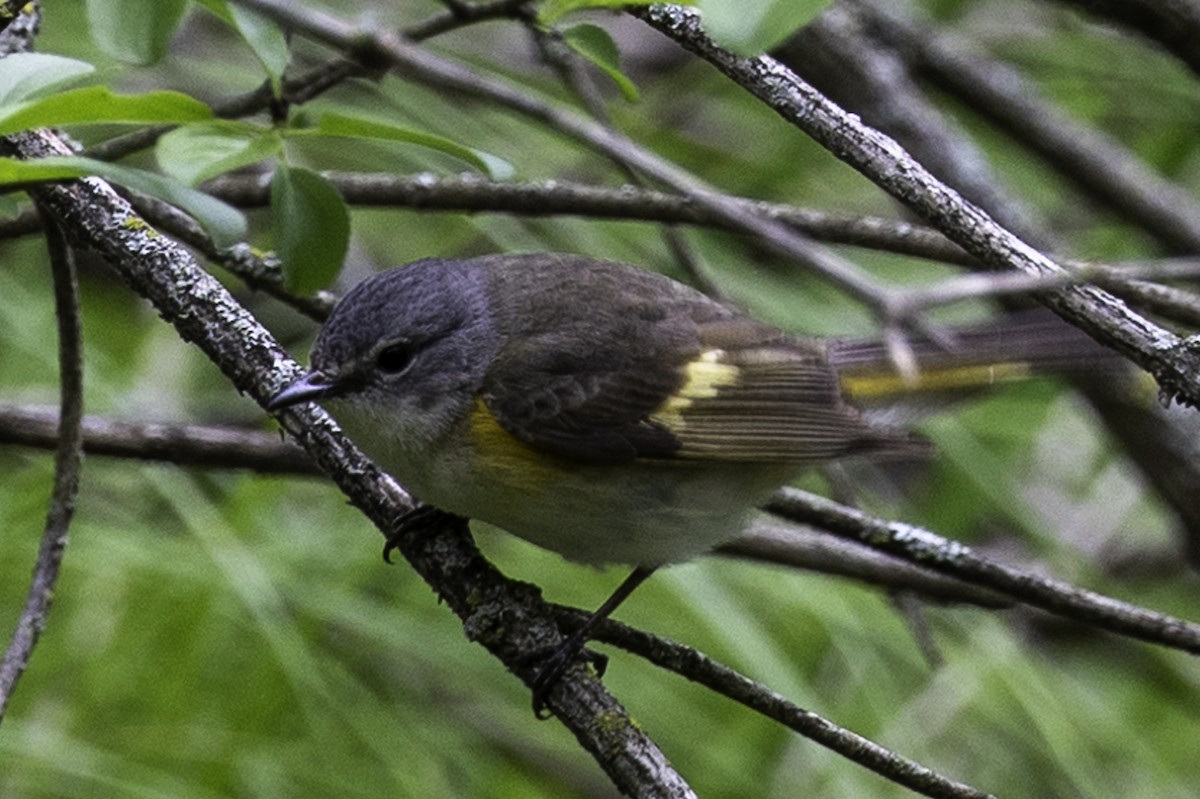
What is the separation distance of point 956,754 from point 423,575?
1726 mm

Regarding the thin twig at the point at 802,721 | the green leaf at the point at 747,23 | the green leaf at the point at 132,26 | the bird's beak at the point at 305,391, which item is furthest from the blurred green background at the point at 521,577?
the green leaf at the point at 747,23

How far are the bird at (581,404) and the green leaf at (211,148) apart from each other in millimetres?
589

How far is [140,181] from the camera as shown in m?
1.52

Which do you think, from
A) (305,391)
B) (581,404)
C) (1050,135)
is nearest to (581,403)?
(581,404)

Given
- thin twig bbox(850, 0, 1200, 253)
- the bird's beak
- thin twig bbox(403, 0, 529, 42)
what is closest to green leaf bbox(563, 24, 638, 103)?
thin twig bbox(403, 0, 529, 42)

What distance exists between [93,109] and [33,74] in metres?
0.15

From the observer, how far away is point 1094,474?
170 inches

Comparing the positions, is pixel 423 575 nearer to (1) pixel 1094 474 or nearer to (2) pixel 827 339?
(2) pixel 827 339

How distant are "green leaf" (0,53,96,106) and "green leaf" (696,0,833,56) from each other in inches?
24.7

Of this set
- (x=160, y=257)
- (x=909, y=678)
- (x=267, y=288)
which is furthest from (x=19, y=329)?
(x=909, y=678)

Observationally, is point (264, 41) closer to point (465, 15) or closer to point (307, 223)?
point (307, 223)

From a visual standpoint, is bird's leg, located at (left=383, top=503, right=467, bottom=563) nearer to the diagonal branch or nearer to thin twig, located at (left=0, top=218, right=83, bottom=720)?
thin twig, located at (left=0, top=218, right=83, bottom=720)

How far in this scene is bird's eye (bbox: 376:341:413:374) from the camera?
2.38 meters

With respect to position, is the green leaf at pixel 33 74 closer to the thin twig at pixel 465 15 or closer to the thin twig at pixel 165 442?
the thin twig at pixel 465 15
